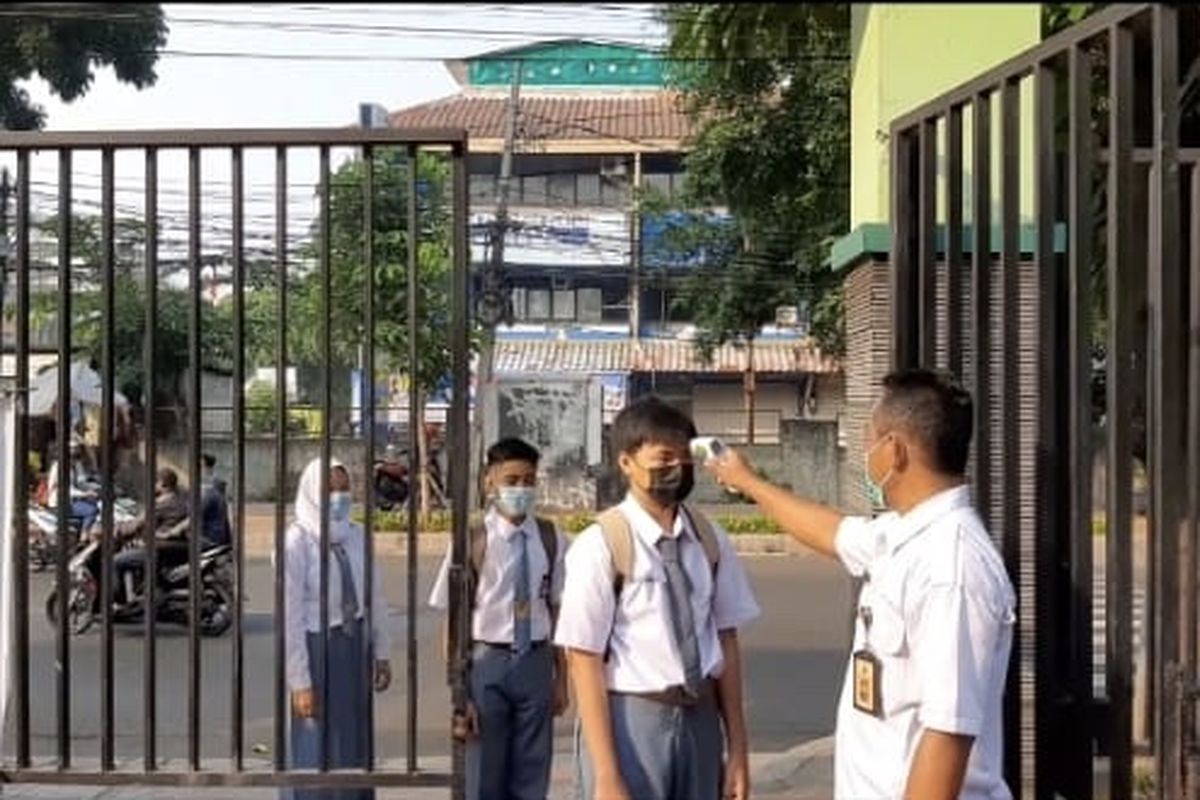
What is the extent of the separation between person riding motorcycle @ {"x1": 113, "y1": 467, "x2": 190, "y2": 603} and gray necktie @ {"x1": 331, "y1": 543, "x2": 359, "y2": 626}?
21.6ft

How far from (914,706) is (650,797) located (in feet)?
2.60

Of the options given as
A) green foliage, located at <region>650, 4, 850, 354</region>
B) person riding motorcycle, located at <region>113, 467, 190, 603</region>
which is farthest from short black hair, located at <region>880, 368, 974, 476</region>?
green foliage, located at <region>650, 4, 850, 354</region>

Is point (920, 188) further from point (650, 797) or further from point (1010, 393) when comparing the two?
point (650, 797)

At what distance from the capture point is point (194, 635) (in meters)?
5.02

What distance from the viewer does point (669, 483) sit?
4.08m

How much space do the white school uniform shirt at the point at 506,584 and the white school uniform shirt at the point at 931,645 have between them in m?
2.46

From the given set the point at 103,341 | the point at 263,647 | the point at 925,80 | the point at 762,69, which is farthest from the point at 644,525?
the point at 762,69

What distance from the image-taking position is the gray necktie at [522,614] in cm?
599

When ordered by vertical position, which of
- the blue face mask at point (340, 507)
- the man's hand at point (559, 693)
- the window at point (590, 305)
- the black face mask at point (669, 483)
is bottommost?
the man's hand at point (559, 693)

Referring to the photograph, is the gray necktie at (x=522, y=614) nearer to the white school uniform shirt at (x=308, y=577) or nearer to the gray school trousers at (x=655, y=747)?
the white school uniform shirt at (x=308, y=577)

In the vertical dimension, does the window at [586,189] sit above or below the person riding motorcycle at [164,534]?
above

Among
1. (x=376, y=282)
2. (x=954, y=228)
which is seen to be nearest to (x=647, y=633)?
(x=954, y=228)

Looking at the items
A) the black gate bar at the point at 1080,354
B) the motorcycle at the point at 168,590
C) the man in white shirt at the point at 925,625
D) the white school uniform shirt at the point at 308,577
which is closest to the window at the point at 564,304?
the motorcycle at the point at 168,590

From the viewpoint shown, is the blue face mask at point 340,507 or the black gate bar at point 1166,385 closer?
the black gate bar at point 1166,385
